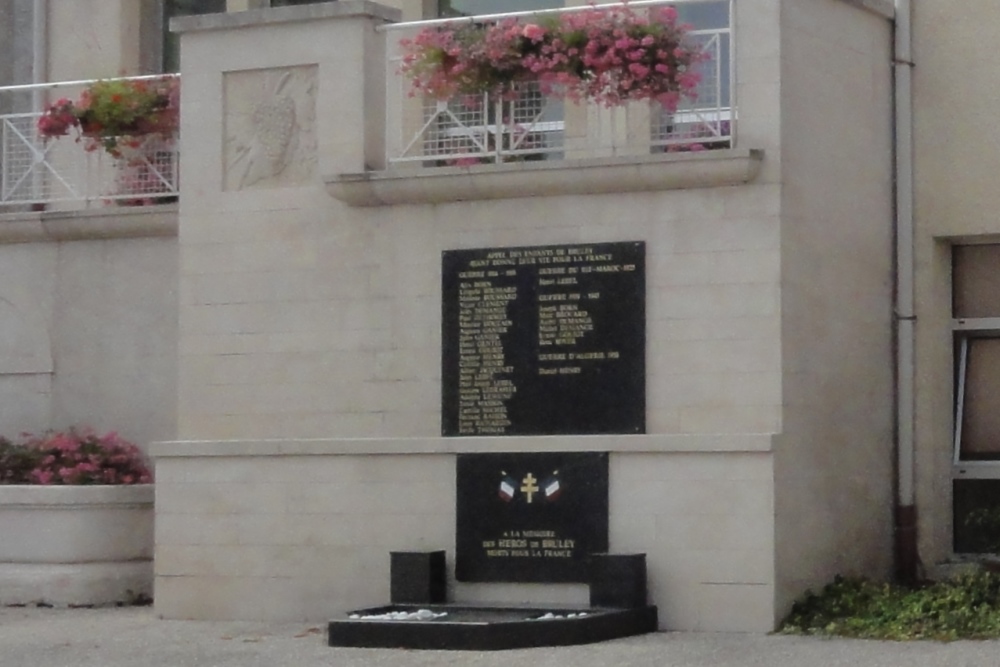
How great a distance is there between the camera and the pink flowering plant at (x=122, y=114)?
52.3 ft

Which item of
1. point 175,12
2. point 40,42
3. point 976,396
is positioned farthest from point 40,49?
point 976,396

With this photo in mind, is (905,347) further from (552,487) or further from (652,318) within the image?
(552,487)

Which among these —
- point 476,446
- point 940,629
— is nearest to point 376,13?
point 476,446

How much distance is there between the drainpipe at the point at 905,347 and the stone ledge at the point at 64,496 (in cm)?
575

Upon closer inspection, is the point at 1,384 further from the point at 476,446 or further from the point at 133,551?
the point at 476,446

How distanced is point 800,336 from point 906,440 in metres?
1.58

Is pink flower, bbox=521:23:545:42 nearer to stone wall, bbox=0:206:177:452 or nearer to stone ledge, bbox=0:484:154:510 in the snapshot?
stone wall, bbox=0:206:177:452

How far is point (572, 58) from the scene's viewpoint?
525 inches

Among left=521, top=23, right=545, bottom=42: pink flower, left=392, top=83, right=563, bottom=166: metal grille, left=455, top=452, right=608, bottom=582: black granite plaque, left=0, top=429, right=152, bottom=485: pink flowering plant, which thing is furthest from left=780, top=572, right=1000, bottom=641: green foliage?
left=0, top=429, right=152, bottom=485: pink flowering plant

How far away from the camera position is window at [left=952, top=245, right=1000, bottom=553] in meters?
14.4

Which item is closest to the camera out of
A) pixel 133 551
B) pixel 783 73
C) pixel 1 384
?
pixel 783 73

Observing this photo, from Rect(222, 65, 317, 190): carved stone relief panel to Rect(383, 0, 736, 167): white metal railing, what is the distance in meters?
0.60

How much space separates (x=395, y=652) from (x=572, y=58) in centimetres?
413

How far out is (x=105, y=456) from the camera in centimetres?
1557
